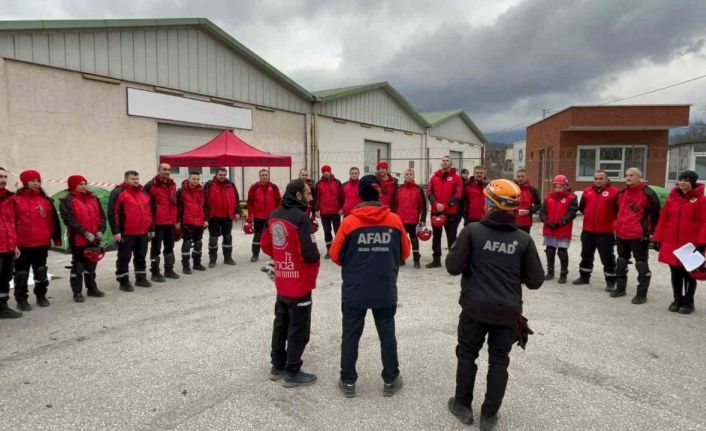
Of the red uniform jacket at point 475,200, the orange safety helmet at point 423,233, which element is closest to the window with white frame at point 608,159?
the red uniform jacket at point 475,200

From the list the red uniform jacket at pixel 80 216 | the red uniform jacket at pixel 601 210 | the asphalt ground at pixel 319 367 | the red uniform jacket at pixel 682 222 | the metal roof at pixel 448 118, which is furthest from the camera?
the metal roof at pixel 448 118

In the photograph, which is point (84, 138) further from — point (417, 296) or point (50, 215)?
point (417, 296)

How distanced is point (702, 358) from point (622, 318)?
1.16 meters

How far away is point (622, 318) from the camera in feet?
17.5

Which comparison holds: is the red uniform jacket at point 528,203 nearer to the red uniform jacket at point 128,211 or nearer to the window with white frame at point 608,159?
the red uniform jacket at point 128,211

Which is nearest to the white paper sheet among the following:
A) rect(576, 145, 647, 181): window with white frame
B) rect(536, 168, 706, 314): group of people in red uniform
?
rect(536, 168, 706, 314): group of people in red uniform

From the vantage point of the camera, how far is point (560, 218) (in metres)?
7.14

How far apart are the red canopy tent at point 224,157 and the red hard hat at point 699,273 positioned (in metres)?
9.24

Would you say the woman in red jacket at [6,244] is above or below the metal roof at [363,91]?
below

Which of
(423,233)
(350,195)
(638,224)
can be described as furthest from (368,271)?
(350,195)

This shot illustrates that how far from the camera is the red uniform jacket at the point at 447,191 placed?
318 inches

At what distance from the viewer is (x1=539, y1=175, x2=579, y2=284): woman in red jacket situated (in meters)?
7.03

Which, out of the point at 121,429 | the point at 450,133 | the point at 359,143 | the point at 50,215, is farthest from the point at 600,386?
the point at 450,133

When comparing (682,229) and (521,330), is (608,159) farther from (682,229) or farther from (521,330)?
(521,330)
